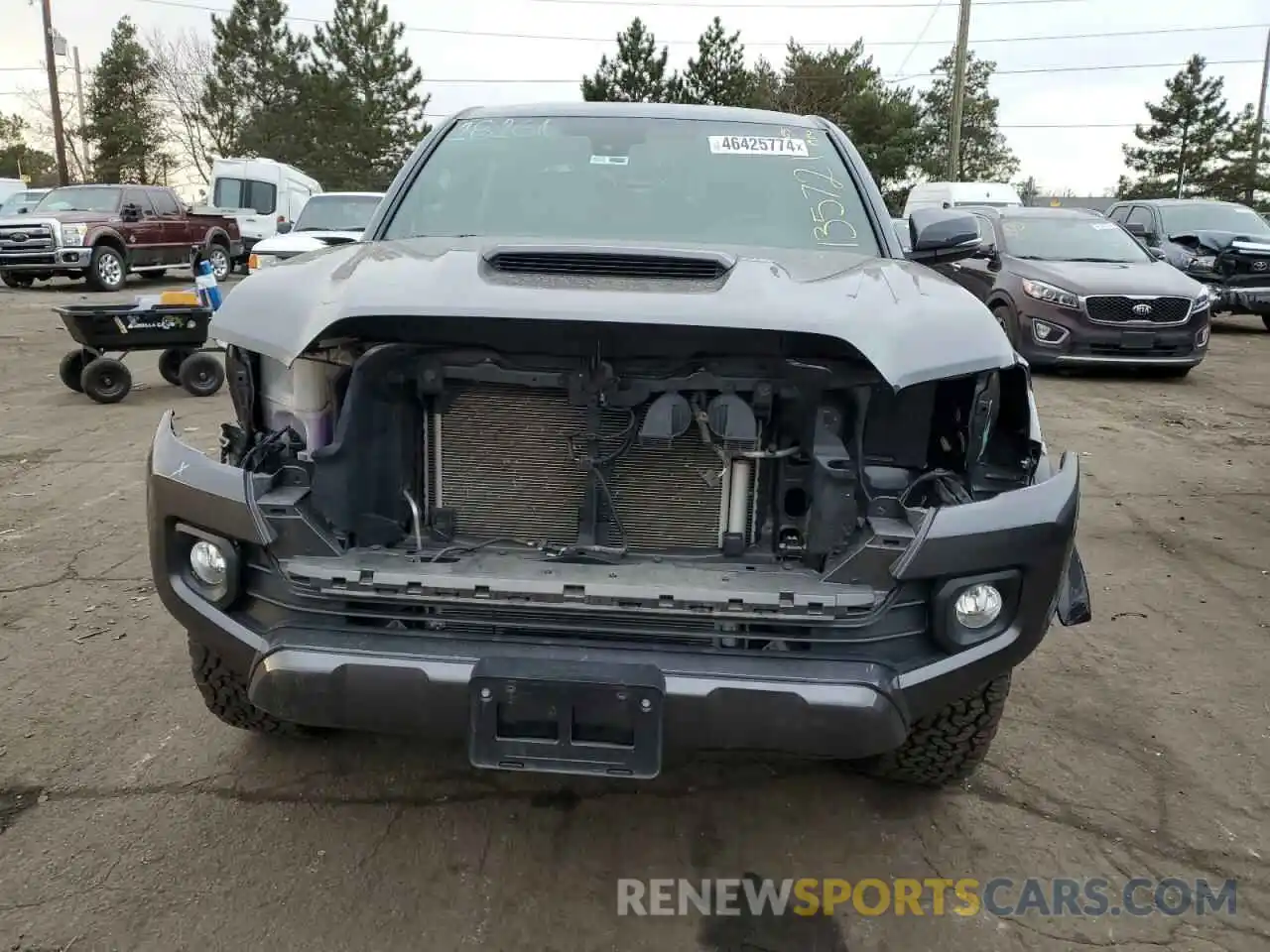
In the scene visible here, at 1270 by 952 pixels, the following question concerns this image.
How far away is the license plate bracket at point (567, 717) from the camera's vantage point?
6.75 feet

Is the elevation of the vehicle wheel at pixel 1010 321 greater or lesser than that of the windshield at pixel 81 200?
lesser

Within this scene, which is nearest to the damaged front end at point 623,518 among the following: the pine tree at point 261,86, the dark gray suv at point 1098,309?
the dark gray suv at point 1098,309

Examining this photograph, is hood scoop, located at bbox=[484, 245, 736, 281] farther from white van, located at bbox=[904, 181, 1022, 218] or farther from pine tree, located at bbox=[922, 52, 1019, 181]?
pine tree, located at bbox=[922, 52, 1019, 181]

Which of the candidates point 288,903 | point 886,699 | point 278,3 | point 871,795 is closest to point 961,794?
point 871,795

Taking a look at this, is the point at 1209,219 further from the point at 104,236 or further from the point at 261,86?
the point at 261,86

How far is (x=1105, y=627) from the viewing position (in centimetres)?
406

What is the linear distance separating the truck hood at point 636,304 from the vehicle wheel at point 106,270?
18492 mm

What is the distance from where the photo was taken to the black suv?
12969 mm

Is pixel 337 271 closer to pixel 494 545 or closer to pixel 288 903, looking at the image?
pixel 494 545

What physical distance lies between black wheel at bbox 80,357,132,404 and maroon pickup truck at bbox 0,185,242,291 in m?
10.4

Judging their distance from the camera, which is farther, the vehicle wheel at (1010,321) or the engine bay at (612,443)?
the vehicle wheel at (1010,321)

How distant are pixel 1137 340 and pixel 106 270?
17.6 m

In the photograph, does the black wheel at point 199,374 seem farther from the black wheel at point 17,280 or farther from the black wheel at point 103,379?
the black wheel at point 17,280

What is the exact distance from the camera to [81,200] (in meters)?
19.1
